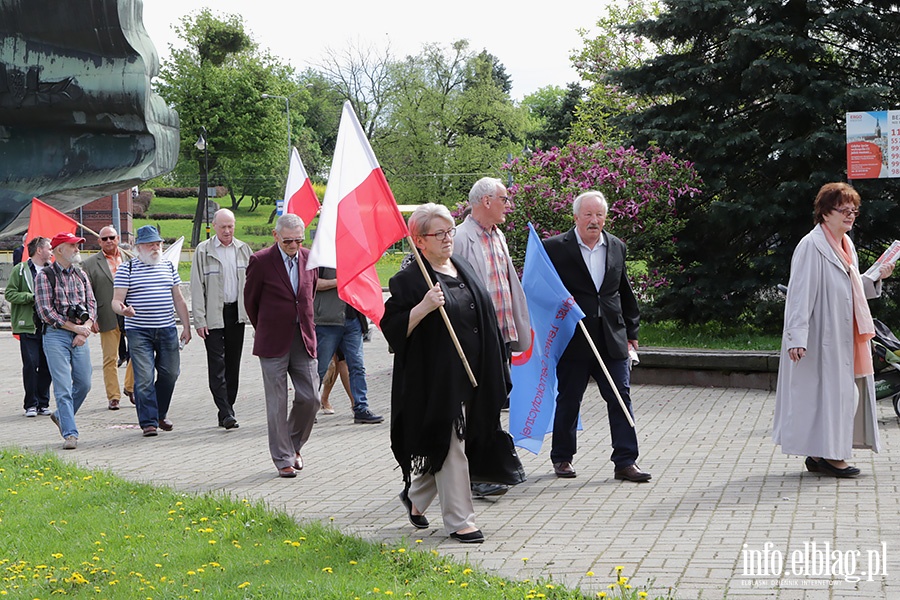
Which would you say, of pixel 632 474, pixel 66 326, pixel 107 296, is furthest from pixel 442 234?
pixel 107 296

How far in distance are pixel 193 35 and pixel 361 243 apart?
64.3 meters

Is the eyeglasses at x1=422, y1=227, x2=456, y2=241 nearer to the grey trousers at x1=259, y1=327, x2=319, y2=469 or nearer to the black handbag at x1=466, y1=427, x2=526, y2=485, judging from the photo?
the black handbag at x1=466, y1=427, x2=526, y2=485

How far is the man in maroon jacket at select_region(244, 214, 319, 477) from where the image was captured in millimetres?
8539

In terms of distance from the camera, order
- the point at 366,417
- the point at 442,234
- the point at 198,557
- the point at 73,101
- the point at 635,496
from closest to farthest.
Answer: the point at 198,557, the point at 442,234, the point at 635,496, the point at 73,101, the point at 366,417

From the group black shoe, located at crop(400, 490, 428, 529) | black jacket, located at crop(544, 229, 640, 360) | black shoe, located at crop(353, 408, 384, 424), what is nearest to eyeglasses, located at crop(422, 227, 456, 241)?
black shoe, located at crop(400, 490, 428, 529)

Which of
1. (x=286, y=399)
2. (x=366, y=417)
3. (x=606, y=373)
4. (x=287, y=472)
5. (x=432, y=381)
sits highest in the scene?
(x=432, y=381)

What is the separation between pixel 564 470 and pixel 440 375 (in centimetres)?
217

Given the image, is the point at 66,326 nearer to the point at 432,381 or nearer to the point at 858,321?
the point at 432,381

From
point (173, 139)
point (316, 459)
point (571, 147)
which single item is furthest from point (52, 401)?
point (571, 147)

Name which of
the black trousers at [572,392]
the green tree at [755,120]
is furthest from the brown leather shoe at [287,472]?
the green tree at [755,120]

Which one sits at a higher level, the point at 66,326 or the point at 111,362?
the point at 66,326

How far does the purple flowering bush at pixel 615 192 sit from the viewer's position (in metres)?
14.5

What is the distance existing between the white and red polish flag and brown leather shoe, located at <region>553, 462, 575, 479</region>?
7.06ft

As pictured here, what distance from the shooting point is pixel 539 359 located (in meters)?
8.07
